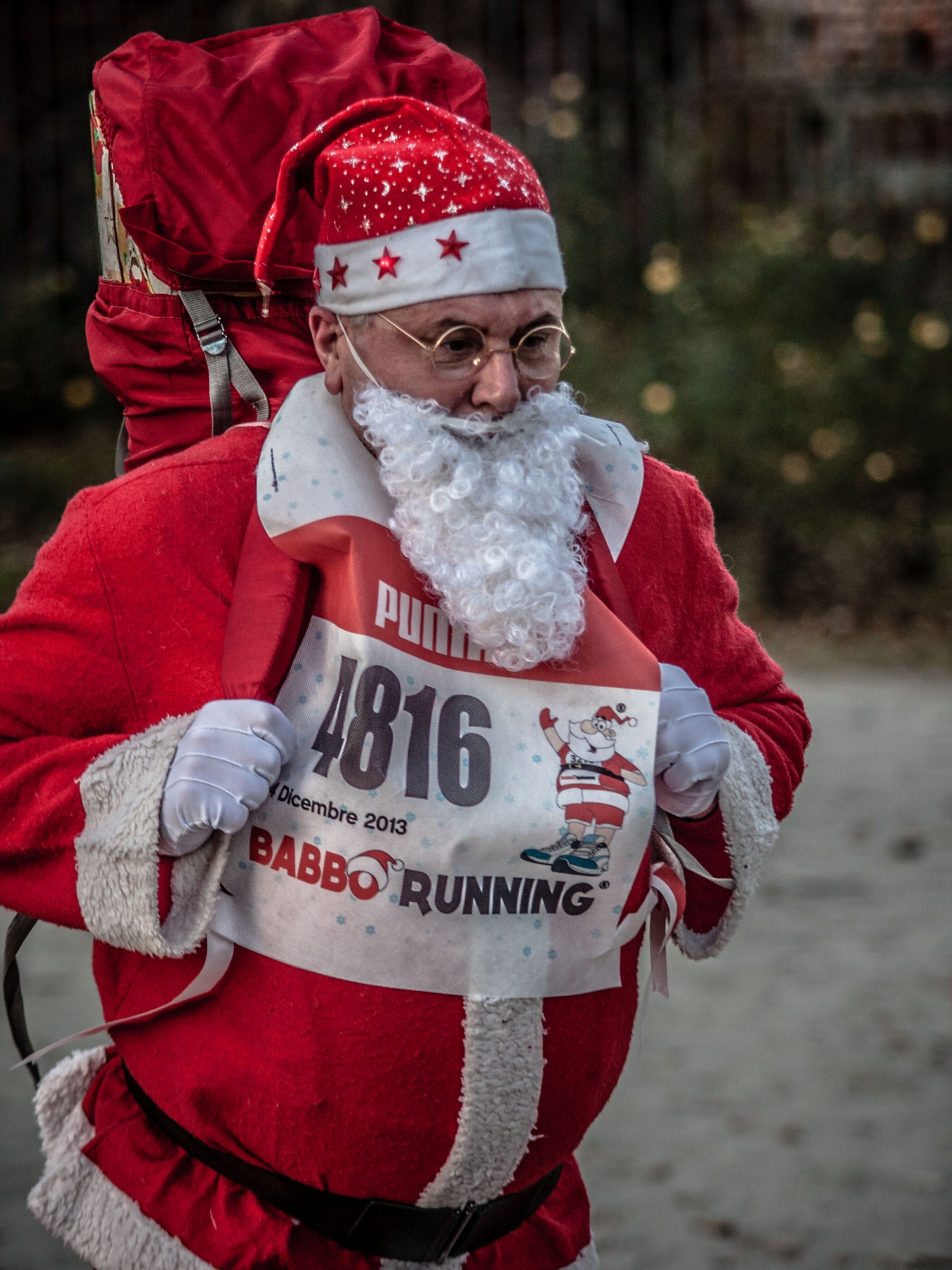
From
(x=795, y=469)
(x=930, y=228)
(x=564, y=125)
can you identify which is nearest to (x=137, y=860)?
(x=795, y=469)

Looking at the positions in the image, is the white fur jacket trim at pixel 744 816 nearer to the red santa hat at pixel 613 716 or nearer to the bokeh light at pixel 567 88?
the red santa hat at pixel 613 716

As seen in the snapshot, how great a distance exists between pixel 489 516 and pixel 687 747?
1.10ft

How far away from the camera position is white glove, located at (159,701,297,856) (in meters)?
1.49

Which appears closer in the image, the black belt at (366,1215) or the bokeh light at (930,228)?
the black belt at (366,1215)

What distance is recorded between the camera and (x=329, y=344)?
1.72m

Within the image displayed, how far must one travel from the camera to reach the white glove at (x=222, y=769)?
1.49m

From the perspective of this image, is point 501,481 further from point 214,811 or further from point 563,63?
point 563,63

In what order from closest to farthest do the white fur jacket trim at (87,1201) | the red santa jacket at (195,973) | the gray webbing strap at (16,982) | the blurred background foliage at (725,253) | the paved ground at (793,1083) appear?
the red santa jacket at (195,973) → the white fur jacket trim at (87,1201) → the gray webbing strap at (16,982) → the paved ground at (793,1083) → the blurred background foliage at (725,253)

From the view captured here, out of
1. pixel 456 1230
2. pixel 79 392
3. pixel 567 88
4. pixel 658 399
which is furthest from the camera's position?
pixel 567 88

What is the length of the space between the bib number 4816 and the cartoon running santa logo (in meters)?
0.08

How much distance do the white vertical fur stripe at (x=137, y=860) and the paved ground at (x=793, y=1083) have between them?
180 centimetres

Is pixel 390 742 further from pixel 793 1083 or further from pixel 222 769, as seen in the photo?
pixel 793 1083

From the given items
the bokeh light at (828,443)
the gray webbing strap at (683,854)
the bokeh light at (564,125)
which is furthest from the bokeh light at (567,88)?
the gray webbing strap at (683,854)

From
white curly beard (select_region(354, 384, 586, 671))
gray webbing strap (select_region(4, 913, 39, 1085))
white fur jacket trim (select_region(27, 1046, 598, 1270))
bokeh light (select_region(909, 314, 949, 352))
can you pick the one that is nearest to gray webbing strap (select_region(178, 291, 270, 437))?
white curly beard (select_region(354, 384, 586, 671))
